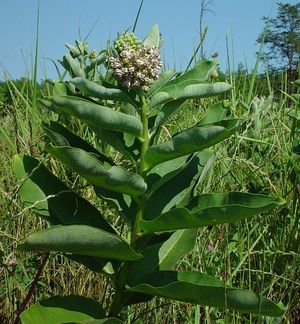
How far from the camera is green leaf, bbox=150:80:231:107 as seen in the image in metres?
1.42

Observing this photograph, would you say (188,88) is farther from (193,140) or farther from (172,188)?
(172,188)

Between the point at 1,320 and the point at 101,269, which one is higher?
the point at 101,269

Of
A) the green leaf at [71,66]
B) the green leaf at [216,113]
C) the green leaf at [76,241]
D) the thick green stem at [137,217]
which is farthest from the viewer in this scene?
the green leaf at [71,66]

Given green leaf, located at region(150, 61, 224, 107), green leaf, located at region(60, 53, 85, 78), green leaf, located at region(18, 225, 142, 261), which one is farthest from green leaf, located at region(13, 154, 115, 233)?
green leaf, located at region(60, 53, 85, 78)

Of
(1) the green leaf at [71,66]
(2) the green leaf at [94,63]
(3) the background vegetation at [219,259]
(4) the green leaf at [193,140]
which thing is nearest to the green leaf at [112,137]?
(4) the green leaf at [193,140]

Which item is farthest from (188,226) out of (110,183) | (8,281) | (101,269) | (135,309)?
(8,281)

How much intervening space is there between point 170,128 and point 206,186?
2.60 feet

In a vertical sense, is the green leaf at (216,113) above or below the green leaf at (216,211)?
above

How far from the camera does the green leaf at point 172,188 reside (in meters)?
1.54

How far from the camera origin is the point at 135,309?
1.85 meters

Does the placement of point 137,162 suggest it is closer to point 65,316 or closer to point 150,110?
point 150,110

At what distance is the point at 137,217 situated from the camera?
1.54m

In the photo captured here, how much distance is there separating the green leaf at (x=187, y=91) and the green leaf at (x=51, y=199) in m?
0.32

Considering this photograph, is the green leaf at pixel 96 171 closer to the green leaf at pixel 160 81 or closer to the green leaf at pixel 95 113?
the green leaf at pixel 95 113
